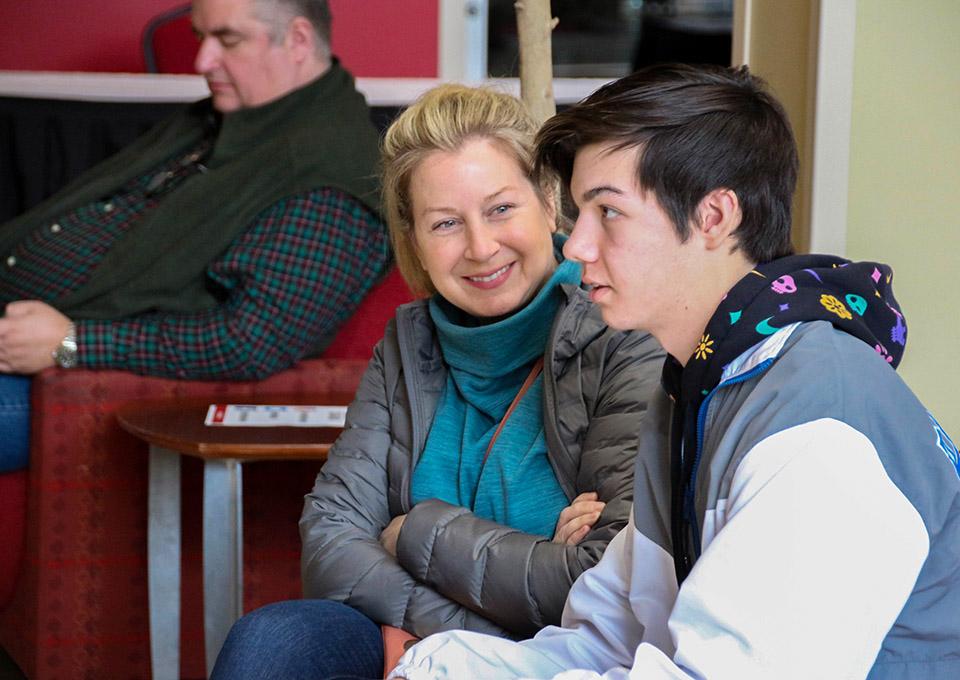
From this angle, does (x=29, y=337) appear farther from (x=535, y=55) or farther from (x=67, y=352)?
(x=535, y=55)

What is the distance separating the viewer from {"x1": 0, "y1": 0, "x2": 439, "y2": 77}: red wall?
14.4 ft

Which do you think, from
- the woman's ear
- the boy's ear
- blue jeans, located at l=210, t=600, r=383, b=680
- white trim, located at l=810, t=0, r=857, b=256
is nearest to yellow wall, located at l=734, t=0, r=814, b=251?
white trim, located at l=810, t=0, r=857, b=256

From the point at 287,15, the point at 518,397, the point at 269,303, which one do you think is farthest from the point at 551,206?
the point at 287,15

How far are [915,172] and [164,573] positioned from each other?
4.91 feet

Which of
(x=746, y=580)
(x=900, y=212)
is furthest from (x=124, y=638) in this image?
(x=746, y=580)

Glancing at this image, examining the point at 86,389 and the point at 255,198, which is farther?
the point at 255,198

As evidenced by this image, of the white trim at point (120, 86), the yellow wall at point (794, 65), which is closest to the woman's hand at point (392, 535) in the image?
the yellow wall at point (794, 65)

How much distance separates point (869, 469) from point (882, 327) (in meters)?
0.19

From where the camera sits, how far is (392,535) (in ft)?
5.52

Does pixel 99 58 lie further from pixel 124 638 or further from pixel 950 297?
pixel 950 297

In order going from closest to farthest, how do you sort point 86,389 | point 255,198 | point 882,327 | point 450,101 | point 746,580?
point 746,580 → point 882,327 → point 450,101 → point 86,389 → point 255,198

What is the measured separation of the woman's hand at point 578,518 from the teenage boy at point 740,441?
Answer: 154 millimetres

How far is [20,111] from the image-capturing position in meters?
3.29

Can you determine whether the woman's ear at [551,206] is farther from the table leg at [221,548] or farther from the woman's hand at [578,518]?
the table leg at [221,548]
